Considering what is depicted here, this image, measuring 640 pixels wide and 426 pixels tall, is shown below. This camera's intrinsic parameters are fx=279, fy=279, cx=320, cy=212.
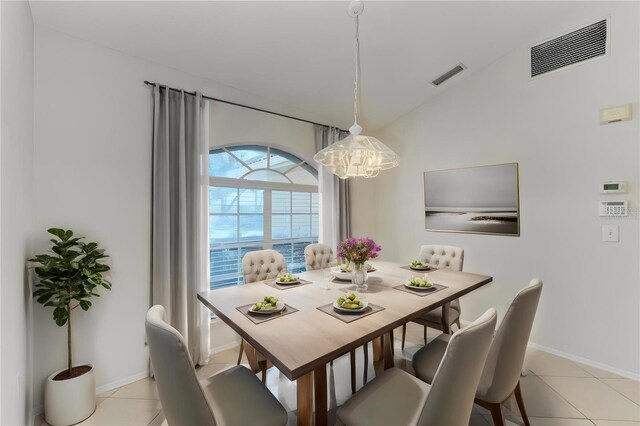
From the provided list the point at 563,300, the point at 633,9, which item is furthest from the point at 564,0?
the point at 563,300

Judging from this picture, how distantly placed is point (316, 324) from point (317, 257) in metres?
1.58

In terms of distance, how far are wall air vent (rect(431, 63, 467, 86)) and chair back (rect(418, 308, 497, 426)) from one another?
2993 millimetres

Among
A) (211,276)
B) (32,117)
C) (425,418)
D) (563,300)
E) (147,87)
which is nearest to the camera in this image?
(425,418)

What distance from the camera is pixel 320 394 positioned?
4.55 ft

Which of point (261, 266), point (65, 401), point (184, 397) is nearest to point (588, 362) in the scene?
point (261, 266)

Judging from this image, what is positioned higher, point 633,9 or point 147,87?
point 633,9

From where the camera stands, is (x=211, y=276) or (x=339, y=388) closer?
(x=339, y=388)

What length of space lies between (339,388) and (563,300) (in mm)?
2332

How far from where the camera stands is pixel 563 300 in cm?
272

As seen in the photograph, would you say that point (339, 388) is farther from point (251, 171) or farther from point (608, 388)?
point (251, 171)

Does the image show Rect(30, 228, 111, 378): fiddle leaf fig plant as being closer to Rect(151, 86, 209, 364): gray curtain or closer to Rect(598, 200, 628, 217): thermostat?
Rect(151, 86, 209, 364): gray curtain

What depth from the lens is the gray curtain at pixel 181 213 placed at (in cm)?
245

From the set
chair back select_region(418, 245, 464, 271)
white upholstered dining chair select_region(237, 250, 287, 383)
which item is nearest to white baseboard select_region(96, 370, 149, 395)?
white upholstered dining chair select_region(237, 250, 287, 383)

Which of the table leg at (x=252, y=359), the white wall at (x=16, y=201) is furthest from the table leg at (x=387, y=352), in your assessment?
the white wall at (x=16, y=201)
